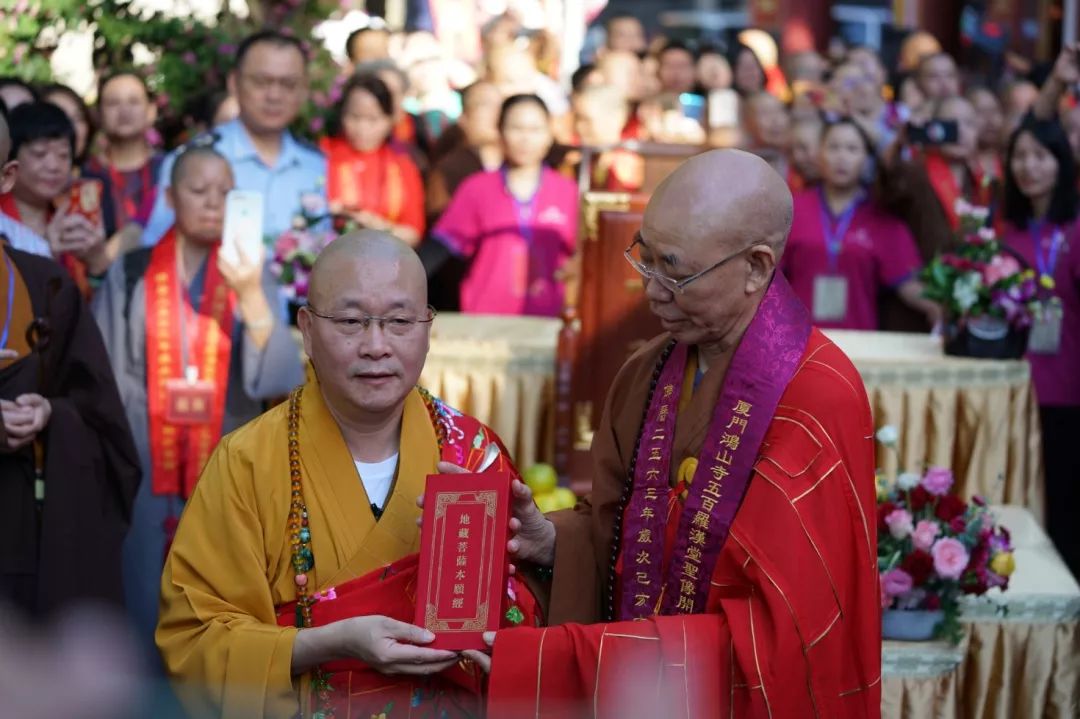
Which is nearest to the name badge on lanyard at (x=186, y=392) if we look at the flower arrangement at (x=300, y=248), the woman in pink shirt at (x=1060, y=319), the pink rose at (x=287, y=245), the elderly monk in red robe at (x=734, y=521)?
the flower arrangement at (x=300, y=248)

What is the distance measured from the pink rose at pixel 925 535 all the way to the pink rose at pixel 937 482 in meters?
0.16

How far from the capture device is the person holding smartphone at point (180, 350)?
491 cm

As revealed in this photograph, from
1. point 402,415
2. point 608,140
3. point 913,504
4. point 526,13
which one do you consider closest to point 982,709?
point 913,504

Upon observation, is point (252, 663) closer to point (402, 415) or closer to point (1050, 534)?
point (402, 415)

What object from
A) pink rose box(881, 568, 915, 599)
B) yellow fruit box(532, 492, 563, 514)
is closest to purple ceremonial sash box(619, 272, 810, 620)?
pink rose box(881, 568, 915, 599)

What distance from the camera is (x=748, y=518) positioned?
2.58 metres

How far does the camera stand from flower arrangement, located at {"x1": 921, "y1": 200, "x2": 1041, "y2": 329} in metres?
5.65

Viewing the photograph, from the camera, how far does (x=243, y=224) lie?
187 inches

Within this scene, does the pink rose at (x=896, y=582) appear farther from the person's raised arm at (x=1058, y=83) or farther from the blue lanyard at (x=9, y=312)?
the person's raised arm at (x=1058, y=83)

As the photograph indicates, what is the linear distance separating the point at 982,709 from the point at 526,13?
6.21 m

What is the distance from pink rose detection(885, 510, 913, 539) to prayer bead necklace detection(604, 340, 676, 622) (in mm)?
1336

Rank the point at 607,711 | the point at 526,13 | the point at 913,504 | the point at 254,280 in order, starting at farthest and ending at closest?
the point at 526,13, the point at 254,280, the point at 913,504, the point at 607,711

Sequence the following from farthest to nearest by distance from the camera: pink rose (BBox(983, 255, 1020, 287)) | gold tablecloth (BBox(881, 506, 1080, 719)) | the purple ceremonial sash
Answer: pink rose (BBox(983, 255, 1020, 287)), gold tablecloth (BBox(881, 506, 1080, 719)), the purple ceremonial sash

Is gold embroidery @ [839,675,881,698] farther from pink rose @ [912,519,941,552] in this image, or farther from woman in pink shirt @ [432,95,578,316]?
woman in pink shirt @ [432,95,578,316]
